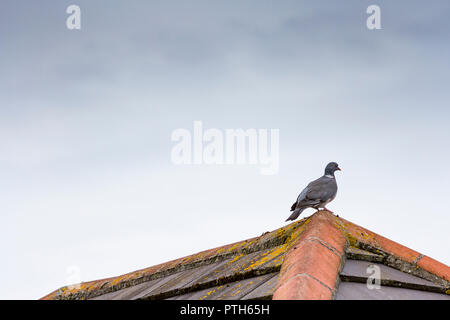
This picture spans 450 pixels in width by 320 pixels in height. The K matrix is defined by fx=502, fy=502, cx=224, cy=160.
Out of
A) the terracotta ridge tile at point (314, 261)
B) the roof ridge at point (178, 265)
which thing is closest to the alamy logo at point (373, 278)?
the terracotta ridge tile at point (314, 261)

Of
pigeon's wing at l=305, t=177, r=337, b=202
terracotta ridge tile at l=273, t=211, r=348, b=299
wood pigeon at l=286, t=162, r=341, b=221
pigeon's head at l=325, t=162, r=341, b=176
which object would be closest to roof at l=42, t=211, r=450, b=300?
terracotta ridge tile at l=273, t=211, r=348, b=299

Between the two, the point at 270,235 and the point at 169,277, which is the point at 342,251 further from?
the point at 169,277

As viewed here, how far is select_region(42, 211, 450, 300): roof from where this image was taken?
8.46ft

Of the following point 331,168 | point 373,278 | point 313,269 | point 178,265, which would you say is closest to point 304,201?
point 178,265

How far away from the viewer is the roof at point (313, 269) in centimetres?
258

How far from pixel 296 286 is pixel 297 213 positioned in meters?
2.39

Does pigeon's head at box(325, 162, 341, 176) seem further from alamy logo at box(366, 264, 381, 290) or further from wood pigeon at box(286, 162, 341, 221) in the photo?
alamy logo at box(366, 264, 381, 290)

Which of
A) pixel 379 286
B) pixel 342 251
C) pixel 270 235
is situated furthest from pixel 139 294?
pixel 379 286

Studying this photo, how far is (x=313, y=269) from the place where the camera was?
261 centimetres

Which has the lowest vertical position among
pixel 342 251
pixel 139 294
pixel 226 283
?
pixel 139 294

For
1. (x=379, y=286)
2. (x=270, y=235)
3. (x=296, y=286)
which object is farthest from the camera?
(x=270, y=235)

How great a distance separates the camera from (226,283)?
129 inches
